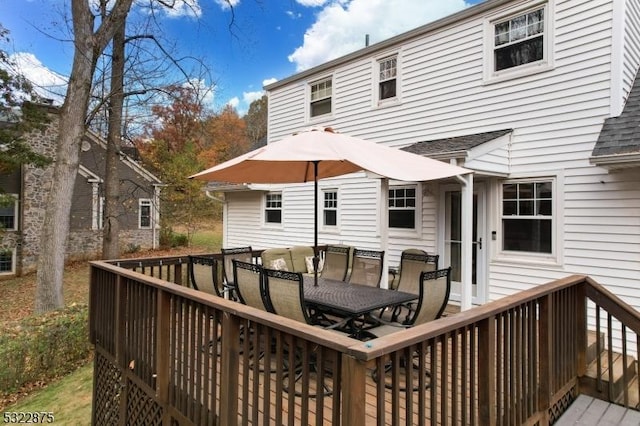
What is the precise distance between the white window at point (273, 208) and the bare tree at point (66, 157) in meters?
4.89

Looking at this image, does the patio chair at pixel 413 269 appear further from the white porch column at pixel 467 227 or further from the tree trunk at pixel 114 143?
the tree trunk at pixel 114 143

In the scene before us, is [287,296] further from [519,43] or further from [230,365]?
[519,43]

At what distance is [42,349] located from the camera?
5234mm

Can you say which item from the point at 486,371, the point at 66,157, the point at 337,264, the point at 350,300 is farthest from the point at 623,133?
the point at 66,157

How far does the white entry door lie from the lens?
20.9ft

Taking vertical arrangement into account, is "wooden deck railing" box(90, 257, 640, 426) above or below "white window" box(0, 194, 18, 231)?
below

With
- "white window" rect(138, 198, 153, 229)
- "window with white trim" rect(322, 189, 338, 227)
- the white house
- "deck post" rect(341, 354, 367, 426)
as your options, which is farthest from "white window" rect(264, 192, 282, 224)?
"deck post" rect(341, 354, 367, 426)

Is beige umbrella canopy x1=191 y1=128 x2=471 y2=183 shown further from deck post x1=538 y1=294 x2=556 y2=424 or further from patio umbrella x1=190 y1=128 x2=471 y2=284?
deck post x1=538 y1=294 x2=556 y2=424

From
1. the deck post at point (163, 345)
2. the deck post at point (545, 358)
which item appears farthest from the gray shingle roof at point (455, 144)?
the deck post at point (163, 345)

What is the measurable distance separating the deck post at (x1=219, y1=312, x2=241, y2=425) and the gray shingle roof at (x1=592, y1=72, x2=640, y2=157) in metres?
5.00

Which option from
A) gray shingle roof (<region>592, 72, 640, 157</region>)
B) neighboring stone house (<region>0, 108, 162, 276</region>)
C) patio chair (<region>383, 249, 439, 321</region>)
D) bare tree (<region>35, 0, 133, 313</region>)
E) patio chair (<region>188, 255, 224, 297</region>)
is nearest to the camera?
patio chair (<region>188, 255, 224, 297</region>)

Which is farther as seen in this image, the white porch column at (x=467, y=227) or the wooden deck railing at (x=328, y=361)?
the white porch column at (x=467, y=227)

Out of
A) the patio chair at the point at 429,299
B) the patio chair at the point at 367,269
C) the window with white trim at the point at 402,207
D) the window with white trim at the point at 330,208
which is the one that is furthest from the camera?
the window with white trim at the point at 330,208

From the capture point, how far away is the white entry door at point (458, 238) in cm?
636
